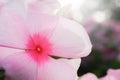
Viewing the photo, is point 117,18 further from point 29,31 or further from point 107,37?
point 29,31

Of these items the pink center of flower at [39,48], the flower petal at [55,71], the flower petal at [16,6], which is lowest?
the flower petal at [55,71]

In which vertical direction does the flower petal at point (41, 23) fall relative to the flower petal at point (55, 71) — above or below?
above

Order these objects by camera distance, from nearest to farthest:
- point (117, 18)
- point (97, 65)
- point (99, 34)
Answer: point (97, 65), point (99, 34), point (117, 18)

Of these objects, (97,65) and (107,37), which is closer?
(97,65)

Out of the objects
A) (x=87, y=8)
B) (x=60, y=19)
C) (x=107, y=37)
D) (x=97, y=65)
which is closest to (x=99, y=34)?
(x=107, y=37)
